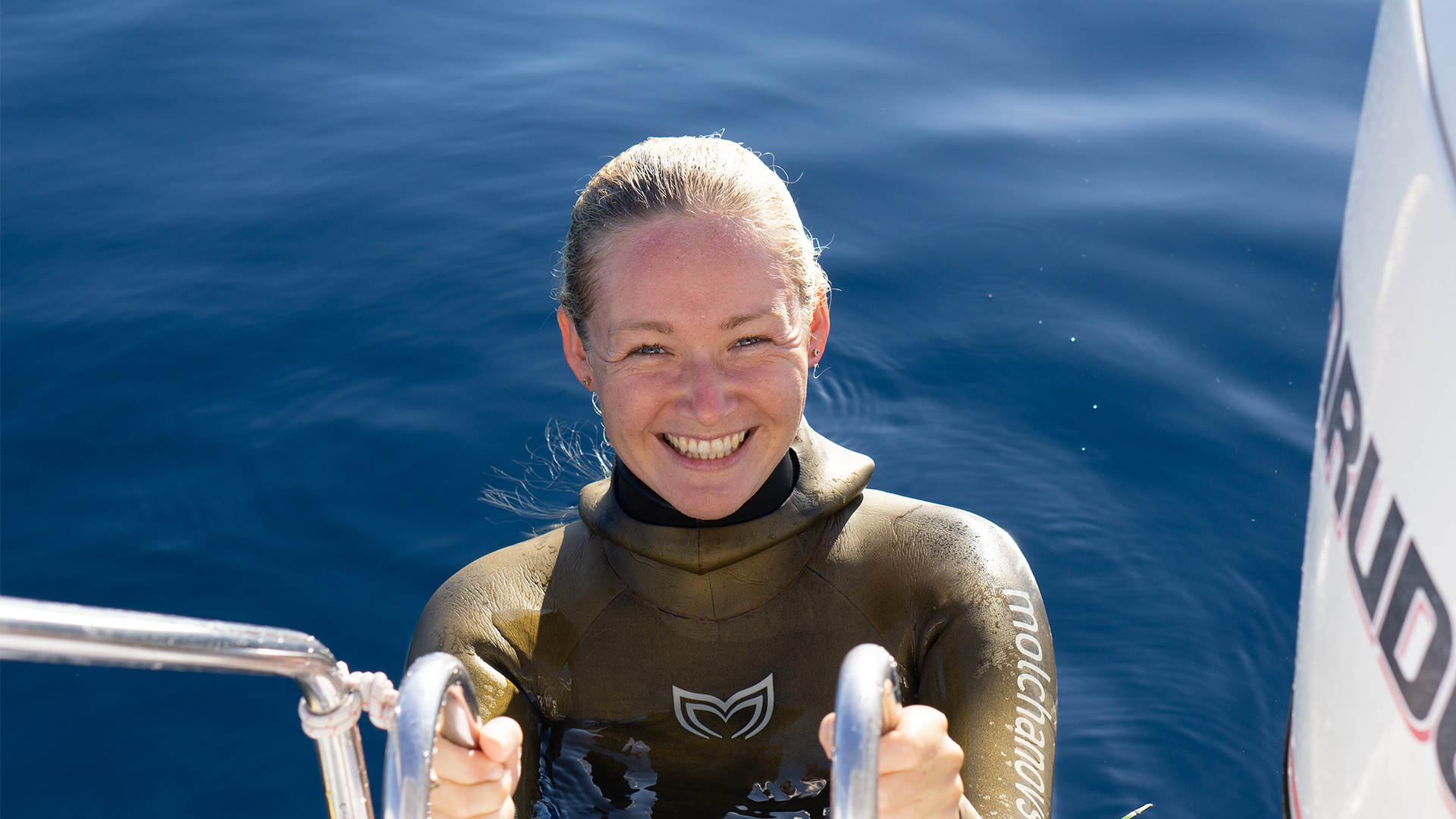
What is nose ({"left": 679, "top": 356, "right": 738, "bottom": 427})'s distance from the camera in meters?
1.85

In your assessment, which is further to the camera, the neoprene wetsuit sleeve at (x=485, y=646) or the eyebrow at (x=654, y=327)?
the neoprene wetsuit sleeve at (x=485, y=646)

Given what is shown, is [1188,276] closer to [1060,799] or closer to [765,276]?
[1060,799]

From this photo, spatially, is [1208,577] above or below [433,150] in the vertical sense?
below

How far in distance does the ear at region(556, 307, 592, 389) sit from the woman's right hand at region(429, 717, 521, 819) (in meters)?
0.75

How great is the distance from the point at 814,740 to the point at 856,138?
3.48m

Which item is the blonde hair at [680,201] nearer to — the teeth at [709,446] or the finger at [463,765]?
the teeth at [709,446]

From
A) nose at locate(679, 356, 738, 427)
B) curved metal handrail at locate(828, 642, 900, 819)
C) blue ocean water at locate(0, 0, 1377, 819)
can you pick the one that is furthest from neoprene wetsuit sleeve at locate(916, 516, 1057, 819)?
blue ocean water at locate(0, 0, 1377, 819)

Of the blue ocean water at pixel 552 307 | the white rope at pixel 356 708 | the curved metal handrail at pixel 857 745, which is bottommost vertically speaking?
the blue ocean water at pixel 552 307

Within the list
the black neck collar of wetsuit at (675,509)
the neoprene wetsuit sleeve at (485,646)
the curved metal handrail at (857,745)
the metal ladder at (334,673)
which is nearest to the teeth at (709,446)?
the black neck collar of wetsuit at (675,509)

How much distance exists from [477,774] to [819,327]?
1.01 m

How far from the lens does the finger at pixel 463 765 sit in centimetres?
134

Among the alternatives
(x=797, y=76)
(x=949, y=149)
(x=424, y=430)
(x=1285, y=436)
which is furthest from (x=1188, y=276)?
(x=424, y=430)

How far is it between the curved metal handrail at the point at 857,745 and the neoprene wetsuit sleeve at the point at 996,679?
2.83 ft

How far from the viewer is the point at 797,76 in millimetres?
5496
